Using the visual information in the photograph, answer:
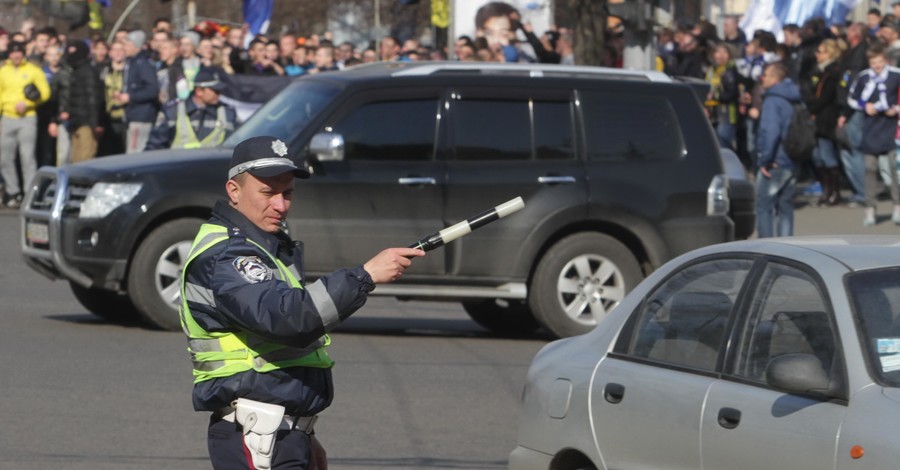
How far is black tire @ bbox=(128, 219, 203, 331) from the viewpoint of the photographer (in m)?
11.8

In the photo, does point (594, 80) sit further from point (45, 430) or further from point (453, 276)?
point (45, 430)

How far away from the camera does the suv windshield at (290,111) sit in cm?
1193

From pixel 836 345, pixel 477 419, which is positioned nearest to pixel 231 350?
pixel 836 345

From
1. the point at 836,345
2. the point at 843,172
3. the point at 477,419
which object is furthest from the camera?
the point at 843,172

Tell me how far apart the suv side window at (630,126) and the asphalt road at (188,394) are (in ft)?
5.02

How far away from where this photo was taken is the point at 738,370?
18.1 ft

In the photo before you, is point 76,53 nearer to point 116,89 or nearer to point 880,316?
point 116,89

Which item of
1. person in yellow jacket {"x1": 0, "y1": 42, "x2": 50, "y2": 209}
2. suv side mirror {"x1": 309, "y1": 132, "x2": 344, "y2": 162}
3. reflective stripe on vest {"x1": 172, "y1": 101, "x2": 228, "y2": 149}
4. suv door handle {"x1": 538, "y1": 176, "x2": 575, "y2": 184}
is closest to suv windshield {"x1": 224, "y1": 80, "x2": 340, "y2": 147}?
suv side mirror {"x1": 309, "y1": 132, "x2": 344, "y2": 162}

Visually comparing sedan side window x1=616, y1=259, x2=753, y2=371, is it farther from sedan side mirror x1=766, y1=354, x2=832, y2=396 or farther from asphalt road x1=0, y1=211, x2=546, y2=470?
asphalt road x1=0, y1=211, x2=546, y2=470

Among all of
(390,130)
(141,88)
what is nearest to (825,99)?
(141,88)

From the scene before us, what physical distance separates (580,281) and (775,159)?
5.74m

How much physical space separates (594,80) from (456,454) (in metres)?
4.69

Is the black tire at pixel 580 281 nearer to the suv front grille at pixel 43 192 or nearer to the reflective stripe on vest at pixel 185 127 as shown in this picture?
the suv front grille at pixel 43 192

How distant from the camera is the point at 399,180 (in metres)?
11.8
